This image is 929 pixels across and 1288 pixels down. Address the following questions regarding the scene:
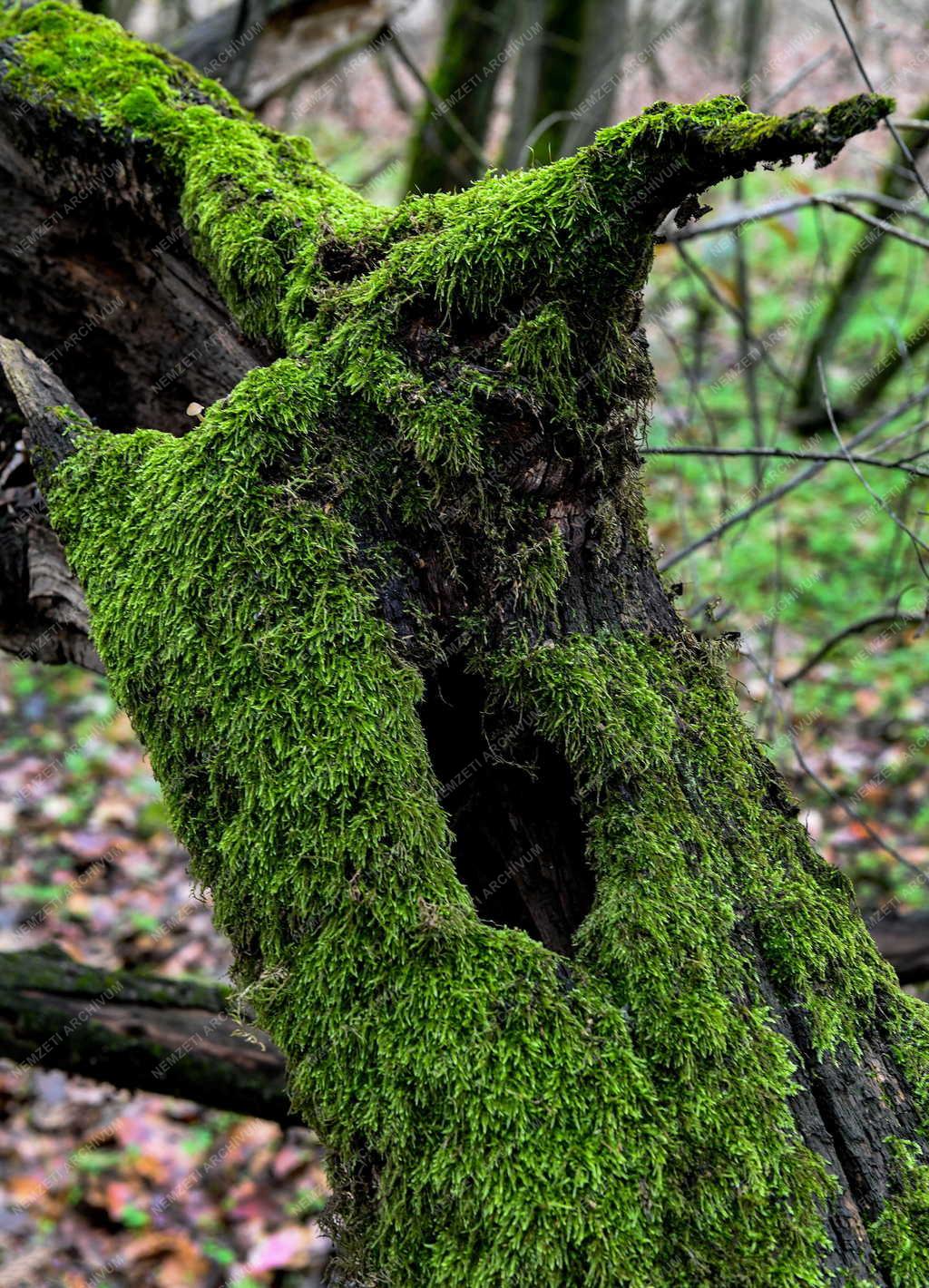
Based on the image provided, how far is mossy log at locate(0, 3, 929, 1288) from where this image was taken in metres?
1.30

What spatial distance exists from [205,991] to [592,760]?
5.85 feet

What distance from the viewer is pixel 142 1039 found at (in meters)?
2.69

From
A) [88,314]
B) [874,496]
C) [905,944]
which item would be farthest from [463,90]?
[905,944]

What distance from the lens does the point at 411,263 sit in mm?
1612

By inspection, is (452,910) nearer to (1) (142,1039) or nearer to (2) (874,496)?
(2) (874,496)

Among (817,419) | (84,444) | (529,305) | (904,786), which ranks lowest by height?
(84,444)

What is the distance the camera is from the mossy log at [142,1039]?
8.78 feet

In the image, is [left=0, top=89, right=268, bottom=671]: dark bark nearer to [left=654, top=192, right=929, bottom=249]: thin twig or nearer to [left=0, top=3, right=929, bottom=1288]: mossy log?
[left=0, top=3, right=929, bottom=1288]: mossy log

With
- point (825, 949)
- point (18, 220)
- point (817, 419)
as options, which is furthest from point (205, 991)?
point (817, 419)

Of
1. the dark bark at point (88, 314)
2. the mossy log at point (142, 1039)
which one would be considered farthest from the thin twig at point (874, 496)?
the mossy log at point (142, 1039)

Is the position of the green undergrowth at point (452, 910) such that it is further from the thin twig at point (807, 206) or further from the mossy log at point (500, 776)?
the thin twig at point (807, 206)

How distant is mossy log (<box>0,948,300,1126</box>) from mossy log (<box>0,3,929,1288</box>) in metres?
1.33

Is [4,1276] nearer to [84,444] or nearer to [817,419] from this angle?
[84,444]

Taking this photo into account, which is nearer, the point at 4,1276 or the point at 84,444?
the point at 84,444
